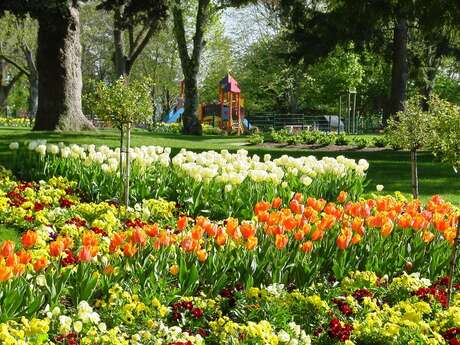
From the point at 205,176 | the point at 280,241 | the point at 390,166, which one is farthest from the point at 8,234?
the point at 390,166

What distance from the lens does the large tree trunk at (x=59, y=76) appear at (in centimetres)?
1691

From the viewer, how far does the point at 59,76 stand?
667 inches

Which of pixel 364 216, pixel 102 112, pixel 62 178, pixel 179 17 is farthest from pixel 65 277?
pixel 179 17

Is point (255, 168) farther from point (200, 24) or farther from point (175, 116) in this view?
point (175, 116)

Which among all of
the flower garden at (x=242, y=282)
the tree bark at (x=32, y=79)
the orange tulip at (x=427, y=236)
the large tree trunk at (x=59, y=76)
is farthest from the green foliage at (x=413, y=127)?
the tree bark at (x=32, y=79)

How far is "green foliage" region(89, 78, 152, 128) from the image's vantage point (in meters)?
7.87

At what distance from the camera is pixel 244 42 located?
5066 centimetres

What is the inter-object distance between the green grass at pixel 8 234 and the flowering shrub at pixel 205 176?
183 cm

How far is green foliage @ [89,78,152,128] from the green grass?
1.91m

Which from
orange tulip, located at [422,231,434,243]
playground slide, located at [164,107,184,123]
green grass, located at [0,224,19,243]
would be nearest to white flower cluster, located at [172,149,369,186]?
green grass, located at [0,224,19,243]

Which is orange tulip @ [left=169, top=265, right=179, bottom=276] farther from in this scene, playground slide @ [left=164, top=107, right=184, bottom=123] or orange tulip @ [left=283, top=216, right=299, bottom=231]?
playground slide @ [left=164, top=107, right=184, bottom=123]

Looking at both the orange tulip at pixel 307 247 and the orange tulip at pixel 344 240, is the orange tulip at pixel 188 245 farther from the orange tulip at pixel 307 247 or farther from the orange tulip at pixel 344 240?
the orange tulip at pixel 344 240

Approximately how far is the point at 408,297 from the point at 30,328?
2.46 meters

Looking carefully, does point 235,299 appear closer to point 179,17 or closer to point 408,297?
point 408,297
